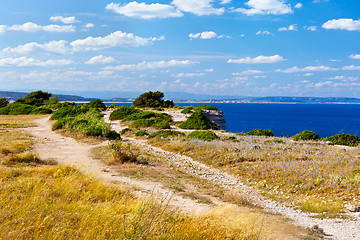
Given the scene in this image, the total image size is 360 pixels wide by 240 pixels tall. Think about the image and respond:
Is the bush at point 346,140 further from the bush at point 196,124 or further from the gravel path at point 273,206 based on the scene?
the gravel path at point 273,206

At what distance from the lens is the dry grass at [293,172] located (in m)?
8.78

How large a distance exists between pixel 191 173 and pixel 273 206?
15.1 ft

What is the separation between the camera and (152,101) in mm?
57469

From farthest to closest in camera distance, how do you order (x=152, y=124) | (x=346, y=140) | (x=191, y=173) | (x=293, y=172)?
(x=152, y=124)
(x=346, y=140)
(x=191, y=173)
(x=293, y=172)

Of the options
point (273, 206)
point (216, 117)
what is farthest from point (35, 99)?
point (273, 206)

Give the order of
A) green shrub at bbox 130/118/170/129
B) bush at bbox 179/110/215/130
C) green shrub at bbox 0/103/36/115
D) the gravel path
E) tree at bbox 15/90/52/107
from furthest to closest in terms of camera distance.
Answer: tree at bbox 15/90/52/107 → green shrub at bbox 0/103/36/115 → bush at bbox 179/110/215/130 → green shrub at bbox 130/118/170/129 → the gravel path

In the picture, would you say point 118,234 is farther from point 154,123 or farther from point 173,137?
point 154,123

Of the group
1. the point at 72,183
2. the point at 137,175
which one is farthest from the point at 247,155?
the point at 72,183

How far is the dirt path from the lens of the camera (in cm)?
748

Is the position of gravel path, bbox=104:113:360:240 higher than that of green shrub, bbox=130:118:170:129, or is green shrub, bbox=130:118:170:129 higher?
green shrub, bbox=130:118:170:129

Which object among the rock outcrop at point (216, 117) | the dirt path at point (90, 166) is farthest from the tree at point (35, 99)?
the dirt path at point (90, 166)

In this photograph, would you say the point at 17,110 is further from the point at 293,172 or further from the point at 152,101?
the point at 293,172

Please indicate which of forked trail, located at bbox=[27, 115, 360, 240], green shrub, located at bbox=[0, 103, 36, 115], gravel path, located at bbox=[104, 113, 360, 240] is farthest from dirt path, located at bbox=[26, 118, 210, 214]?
green shrub, located at bbox=[0, 103, 36, 115]

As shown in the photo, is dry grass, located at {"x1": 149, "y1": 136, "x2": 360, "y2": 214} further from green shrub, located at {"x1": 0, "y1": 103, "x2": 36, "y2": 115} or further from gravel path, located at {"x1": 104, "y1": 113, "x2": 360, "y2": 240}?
green shrub, located at {"x1": 0, "y1": 103, "x2": 36, "y2": 115}
